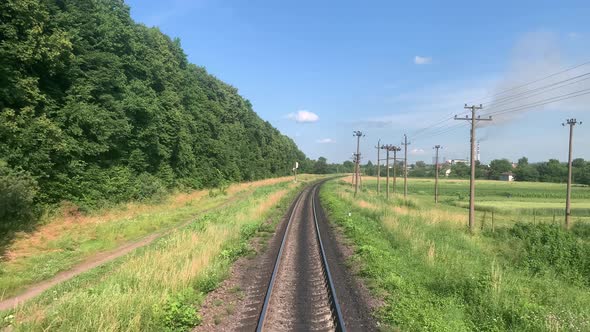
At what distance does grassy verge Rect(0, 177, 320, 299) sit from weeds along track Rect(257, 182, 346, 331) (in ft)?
24.6

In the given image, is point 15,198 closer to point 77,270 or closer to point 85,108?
point 77,270

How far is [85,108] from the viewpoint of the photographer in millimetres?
22984

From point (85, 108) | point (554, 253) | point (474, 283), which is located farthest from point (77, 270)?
point (554, 253)

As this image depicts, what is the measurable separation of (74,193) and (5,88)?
7352 millimetres

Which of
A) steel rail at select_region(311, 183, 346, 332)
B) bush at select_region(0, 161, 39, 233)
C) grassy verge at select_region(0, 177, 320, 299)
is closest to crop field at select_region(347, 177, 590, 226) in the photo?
steel rail at select_region(311, 183, 346, 332)

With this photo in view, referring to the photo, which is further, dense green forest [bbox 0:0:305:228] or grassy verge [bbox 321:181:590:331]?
dense green forest [bbox 0:0:305:228]

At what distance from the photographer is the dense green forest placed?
18.0m

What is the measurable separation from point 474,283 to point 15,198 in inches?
680

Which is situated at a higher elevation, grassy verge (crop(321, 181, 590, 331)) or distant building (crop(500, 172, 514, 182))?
distant building (crop(500, 172, 514, 182))

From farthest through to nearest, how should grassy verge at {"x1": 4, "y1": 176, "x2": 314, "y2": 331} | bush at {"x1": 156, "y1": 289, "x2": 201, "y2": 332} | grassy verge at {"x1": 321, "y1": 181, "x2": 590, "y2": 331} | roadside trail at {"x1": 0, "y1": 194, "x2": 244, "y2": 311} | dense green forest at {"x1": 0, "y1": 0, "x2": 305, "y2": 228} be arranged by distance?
→ dense green forest at {"x1": 0, "y1": 0, "x2": 305, "y2": 228} → roadside trail at {"x1": 0, "y1": 194, "x2": 244, "y2": 311} → grassy verge at {"x1": 321, "y1": 181, "x2": 590, "y2": 331} → bush at {"x1": 156, "y1": 289, "x2": 201, "y2": 332} → grassy verge at {"x1": 4, "y1": 176, "x2": 314, "y2": 331}

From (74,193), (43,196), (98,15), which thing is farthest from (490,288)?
(98,15)

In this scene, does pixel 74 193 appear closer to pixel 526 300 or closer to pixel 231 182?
pixel 526 300

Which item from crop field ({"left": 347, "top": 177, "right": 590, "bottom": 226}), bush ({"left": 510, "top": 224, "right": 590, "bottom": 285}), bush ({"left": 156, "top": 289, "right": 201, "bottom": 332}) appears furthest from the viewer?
crop field ({"left": 347, "top": 177, "right": 590, "bottom": 226})

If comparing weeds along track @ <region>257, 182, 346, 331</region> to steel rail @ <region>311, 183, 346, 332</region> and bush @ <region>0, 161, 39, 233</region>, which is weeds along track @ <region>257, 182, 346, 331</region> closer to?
steel rail @ <region>311, 183, 346, 332</region>
